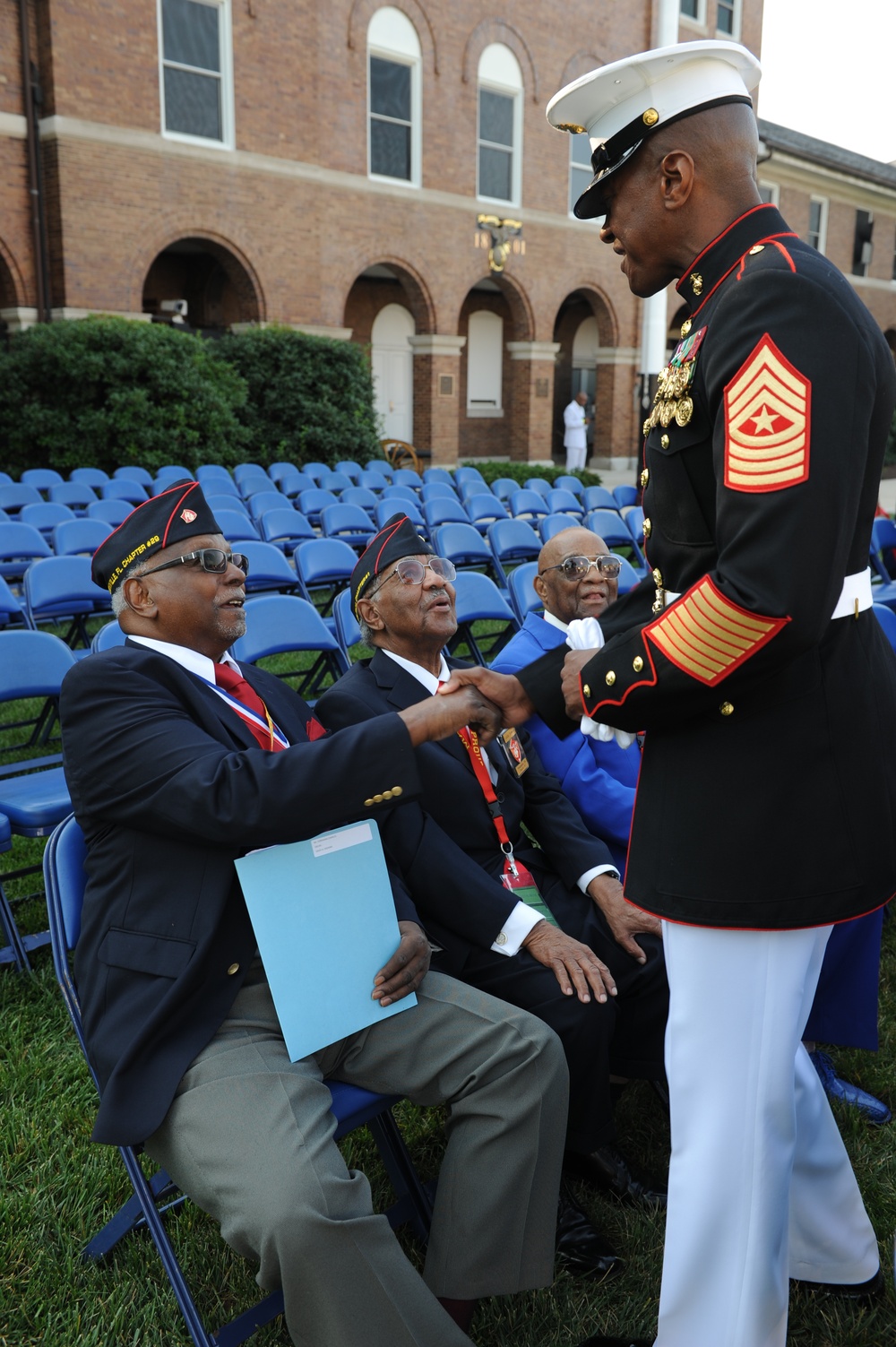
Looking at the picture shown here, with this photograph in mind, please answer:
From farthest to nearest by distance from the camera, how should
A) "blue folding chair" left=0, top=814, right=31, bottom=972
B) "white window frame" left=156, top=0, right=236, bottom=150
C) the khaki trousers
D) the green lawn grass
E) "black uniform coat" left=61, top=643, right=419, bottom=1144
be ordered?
1. "white window frame" left=156, top=0, right=236, bottom=150
2. "blue folding chair" left=0, top=814, right=31, bottom=972
3. the green lawn grass
4. "black uniform coat" left=61, top=643, right=419, bottom=1144
5. the khaki trousers

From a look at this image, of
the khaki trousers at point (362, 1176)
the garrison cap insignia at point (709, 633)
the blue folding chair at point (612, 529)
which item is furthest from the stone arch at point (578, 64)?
the garrison cap insignia at point (709, 633)

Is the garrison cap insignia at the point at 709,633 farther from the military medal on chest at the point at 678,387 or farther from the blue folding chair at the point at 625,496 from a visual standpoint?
the blue folding chair at the point at 625,496

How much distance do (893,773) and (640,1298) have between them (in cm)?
131

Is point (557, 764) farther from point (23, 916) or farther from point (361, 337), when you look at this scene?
point (361, 337)

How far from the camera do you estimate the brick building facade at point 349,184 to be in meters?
15.4

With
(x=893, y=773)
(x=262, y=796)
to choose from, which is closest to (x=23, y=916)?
(x=262, y=796)

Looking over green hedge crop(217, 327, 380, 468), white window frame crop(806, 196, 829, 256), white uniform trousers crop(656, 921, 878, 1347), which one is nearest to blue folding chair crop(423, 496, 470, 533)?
green hedge crop(217, 327, 380, 468)

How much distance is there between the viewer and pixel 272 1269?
1786 mm

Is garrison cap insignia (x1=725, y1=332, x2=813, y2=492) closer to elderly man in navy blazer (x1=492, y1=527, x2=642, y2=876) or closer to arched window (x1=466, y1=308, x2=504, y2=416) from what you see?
elderly man in navy blazer (x1=492, y1=527, x2=642, y2=876)

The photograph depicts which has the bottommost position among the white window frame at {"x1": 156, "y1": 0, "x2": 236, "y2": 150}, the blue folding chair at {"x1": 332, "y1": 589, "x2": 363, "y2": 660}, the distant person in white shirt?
the blue folding chair at {"x1": 332, "y1": 589, "x2": 363, "y2": 660}

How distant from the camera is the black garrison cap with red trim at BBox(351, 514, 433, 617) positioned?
9.95 ft

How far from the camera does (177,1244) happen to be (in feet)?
7.81

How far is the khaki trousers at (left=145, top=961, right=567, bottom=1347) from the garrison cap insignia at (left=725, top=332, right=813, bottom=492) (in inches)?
49.6

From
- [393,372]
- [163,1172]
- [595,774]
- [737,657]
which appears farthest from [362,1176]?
[393,372]
